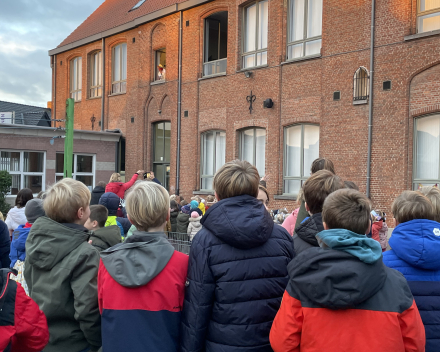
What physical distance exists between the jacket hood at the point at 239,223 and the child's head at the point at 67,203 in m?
0.91

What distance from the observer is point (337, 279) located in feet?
7.04

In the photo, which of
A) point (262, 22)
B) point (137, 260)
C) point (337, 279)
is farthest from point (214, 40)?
point (337, 279)

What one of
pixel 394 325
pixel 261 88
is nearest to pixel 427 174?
pixel 261 88

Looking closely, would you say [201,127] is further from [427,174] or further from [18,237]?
[18,237]

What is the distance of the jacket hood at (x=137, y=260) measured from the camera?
2.53 metres

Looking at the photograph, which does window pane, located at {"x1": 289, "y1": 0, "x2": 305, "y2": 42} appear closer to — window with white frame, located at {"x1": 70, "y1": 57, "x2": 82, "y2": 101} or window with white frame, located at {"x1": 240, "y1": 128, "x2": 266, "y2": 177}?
window with white frame, located at {"x1": 240, "y1": 128, "x2": 266, "y2": 177}

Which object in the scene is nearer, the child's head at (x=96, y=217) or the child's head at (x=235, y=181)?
the child's head at (x=235, y=181)

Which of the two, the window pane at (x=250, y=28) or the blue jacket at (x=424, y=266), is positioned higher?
the window pane at (x=250, y=28)

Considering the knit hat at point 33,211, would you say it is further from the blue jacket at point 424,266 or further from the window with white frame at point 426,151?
the window with white frame at point 426,151

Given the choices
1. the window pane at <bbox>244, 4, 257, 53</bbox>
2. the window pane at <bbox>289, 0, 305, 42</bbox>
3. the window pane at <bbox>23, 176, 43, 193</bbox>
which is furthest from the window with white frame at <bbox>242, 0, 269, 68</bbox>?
the window pane at <bbox>23, 176, 43, 193</bbox>

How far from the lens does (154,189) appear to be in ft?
9.04

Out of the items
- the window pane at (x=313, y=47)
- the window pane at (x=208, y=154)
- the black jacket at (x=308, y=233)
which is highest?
the window pane at (x=313, y=47)

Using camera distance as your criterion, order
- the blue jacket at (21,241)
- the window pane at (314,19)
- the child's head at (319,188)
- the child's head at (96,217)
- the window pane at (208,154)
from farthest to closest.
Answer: the window pane at (208,154) → the window pane at (314,19) → the blue jacket at (21,241) → the child's head at (96,217) → the child's head at (319,188)

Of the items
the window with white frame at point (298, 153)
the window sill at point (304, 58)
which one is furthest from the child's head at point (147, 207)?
the window sill at point (304, 58)
